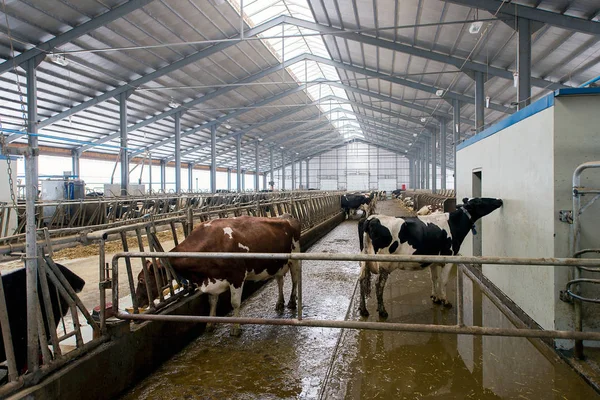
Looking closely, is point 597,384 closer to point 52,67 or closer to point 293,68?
point 52,67

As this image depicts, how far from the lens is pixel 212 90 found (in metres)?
23.1

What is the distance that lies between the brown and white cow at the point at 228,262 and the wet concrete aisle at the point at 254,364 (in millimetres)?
316

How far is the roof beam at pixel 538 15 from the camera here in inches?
374

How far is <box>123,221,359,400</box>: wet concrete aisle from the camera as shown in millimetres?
3193

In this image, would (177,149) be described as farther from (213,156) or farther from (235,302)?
(235,302)

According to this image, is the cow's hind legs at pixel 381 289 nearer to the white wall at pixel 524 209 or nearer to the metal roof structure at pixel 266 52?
the white wall at pixel 524 209

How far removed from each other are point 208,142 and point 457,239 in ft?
109

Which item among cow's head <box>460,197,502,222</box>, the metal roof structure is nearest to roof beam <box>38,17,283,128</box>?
the metal roof structure

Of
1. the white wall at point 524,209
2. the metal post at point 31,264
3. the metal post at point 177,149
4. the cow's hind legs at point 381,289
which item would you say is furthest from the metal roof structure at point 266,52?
the cow's hind legs at point 381,289

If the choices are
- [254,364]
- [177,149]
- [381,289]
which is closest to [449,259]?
[254,364]

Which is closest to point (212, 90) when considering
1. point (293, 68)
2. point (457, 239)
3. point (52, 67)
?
point (293, 68)

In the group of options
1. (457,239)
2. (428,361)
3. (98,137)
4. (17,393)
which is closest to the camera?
(17,393)

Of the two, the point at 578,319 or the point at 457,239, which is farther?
the point at 457,239

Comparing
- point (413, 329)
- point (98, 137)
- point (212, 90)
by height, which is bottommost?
point (413, 329)
